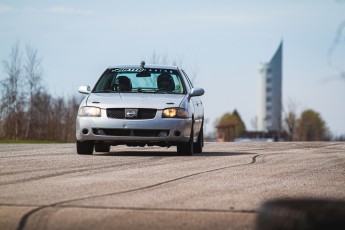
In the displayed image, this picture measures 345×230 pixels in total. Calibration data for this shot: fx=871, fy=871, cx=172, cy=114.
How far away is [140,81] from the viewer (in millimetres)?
16281

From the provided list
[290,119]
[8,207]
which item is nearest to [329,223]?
[8,207]

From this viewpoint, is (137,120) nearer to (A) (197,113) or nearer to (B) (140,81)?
(B) (140,81)

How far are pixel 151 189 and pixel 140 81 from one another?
25.8ft

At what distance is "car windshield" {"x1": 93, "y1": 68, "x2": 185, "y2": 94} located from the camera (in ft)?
52.5

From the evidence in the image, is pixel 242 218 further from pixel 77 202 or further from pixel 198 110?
pixel 198 110

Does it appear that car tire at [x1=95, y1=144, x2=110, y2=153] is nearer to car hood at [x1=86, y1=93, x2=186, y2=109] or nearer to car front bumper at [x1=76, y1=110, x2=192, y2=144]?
car hood at [x1=86, y1=93, x2=186, y2=109]

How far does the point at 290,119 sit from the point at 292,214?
419 ft

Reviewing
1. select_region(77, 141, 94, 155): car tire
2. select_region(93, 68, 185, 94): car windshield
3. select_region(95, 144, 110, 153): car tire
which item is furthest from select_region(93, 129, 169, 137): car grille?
select_region(95, 144, 110, 153): car tire

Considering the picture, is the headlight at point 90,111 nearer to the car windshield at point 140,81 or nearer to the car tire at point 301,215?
the car windshield at point 140,81

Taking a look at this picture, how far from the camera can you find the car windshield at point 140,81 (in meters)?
16.0

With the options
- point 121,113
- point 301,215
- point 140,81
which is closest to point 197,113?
point 140,81

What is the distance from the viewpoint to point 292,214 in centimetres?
455

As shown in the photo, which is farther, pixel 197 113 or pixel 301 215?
pixel 197 113

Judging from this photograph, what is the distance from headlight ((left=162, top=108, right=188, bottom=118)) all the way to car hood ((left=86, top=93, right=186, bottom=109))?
0.07 meters
